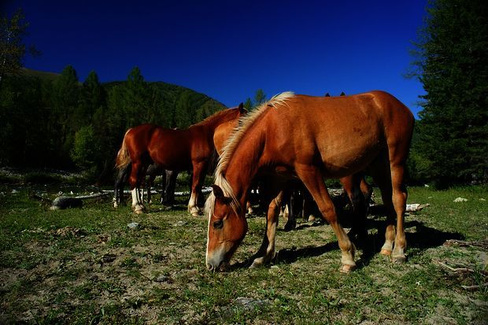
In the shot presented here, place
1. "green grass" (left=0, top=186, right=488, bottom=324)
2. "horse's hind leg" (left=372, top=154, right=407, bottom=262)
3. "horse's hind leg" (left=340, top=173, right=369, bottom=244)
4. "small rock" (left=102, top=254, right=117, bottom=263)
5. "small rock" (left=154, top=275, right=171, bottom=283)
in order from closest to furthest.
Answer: "green grass" (left=0, top=186, right=488, bottom=324) → "small rock" (left=154, top=275, right=171, bottom=283) → "small rock" (left=102, top=254, right=117, bottom=263) → "horse's hind leg" (left=372, top=154, right=407, bottom=262) → "horse's hind leg" (left=340, top=173, right=369, bottom=244)

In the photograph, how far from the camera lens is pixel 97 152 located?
39.8 metres

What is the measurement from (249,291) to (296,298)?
558mm

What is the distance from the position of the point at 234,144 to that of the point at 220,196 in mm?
817

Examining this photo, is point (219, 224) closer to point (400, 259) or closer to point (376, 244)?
point (400, 259)

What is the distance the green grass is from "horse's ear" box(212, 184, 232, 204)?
1.01 metres

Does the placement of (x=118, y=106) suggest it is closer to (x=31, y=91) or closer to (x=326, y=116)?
(x=31, y=91)

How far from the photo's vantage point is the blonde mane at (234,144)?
4.06 meters

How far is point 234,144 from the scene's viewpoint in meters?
4.33

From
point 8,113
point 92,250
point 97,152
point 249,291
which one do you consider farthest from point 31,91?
point 249,291

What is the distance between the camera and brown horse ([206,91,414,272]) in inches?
160

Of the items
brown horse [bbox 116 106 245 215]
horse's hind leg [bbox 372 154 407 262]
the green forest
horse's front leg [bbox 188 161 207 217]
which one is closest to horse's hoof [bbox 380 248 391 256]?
horse's hind leg [bbox 372 154 407 262]

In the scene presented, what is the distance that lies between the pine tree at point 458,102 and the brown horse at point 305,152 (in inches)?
642

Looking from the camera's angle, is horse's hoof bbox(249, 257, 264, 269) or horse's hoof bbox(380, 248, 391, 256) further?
horse's hoof bbox(380, 248, 391, 256)

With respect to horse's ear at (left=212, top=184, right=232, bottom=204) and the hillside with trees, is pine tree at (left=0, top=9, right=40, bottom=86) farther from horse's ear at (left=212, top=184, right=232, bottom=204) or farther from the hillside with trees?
horse's ear at (left=212, top=184, right=232, bottom=204)
